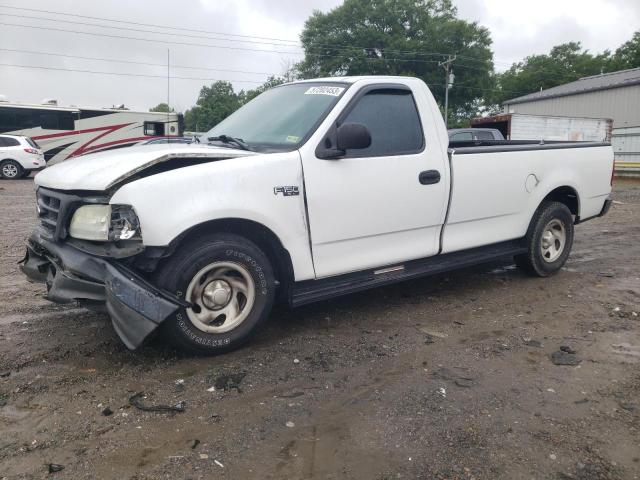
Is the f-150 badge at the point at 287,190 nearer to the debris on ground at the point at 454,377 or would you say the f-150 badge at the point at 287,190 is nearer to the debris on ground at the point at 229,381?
the debris on ground at the point at 229,381

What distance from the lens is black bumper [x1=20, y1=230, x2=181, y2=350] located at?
3219 millimetres

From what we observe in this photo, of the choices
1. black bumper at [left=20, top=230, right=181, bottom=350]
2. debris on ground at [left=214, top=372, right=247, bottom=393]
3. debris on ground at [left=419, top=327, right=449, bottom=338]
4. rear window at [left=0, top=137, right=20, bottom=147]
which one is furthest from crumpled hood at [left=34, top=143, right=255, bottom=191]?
rear window at [left=0, top=137, right=20, bottom=147]

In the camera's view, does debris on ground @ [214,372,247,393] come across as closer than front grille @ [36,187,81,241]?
Yes

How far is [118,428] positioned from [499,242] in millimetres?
3924

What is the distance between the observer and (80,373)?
11.4ft

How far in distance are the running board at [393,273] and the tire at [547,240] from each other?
0.57 ft

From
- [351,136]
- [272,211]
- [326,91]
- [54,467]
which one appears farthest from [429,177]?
[54,467]

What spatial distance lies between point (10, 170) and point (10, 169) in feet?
0.13

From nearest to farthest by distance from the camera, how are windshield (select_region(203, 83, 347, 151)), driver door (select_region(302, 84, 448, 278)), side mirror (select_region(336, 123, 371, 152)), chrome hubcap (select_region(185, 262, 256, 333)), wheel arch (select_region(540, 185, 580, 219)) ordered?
chrome hubcap (select_region(185, 262, 256, 333)) < side mirror (select_region(336, 123, 371, 152)) < driver door (select_region(302, 84, 448, 278)) < windshield (select_region(203, 83, 347, 151)) < wheel arch (select_region(540, 185, 580, 219))

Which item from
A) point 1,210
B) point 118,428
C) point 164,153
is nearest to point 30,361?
point 118,428

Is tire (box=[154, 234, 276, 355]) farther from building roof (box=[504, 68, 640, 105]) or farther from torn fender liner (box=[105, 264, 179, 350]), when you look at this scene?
building roof (box=[504, 68, 640, 105])

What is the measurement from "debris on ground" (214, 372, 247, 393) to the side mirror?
5.71ft

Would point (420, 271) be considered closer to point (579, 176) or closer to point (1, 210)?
point (579, 176)

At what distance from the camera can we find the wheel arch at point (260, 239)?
3549 millimetres
